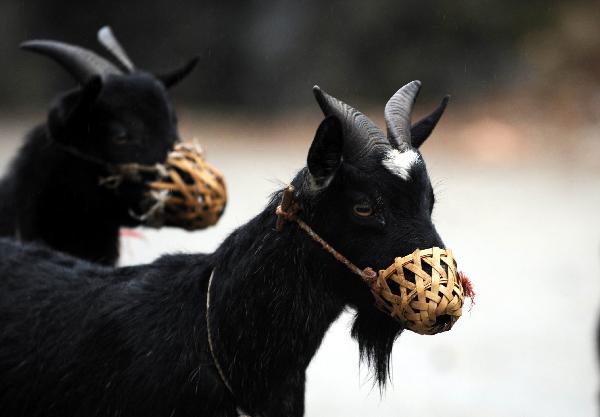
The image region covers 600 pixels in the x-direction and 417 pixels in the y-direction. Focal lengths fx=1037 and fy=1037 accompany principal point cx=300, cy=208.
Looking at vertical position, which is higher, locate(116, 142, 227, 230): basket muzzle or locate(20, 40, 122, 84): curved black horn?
locate(20, 40, 122, 84): curved black horn

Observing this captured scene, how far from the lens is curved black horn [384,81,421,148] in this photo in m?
3.68

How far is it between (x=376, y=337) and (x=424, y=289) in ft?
1.55

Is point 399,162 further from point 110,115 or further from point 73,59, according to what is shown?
point 73,59

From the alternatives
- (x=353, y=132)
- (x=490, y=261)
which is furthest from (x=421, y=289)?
(x=490, y=261)

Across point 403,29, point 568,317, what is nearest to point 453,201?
point 568,317

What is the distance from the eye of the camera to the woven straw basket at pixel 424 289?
3381 mm

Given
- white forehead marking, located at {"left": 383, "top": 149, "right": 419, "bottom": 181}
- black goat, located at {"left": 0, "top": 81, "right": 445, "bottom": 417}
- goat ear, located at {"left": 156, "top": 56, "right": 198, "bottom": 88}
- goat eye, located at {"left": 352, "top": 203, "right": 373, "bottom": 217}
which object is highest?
goat ear, located at {"left": 156, "top": 56, "right": 198, "bottom": 88}

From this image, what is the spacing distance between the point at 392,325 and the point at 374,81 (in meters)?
16.3

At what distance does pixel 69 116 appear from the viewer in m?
5.57

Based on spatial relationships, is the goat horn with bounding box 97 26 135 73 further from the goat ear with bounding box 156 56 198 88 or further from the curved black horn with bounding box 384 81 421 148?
the curved black horn with bounding box 384 81 421 148

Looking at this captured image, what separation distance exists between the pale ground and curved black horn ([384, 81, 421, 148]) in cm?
45

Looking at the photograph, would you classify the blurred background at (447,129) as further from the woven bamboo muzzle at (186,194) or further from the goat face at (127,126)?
the goat face at (127,126)

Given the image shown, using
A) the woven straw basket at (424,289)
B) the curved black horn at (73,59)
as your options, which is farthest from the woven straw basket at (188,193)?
the woven straw basket at (424,289)

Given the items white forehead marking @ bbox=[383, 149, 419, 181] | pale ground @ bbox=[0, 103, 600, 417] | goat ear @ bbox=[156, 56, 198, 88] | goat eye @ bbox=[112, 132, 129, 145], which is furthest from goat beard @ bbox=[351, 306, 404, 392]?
goat ear @ bbox=[156, 56, 198, 88]
